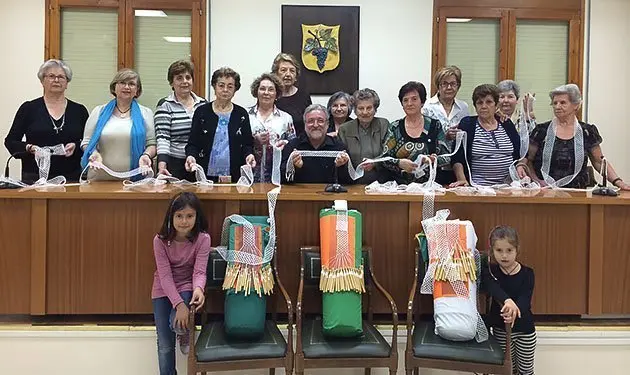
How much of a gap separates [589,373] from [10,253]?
270 cm

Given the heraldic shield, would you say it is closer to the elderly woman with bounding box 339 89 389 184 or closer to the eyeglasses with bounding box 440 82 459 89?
the eyeglasses with bounding box 440 82 459 89

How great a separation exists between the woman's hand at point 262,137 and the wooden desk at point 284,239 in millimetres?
635

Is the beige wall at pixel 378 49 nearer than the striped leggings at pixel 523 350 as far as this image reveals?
No

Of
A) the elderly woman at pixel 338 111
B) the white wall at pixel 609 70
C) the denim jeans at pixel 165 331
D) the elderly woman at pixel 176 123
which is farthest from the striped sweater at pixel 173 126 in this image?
the white wall at pixel 609 70

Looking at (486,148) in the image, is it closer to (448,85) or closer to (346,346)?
(448,85)

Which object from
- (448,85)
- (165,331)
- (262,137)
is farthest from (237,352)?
(448,85)

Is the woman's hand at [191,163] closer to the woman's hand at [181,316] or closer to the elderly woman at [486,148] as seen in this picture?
the woman's hand at [181,316]

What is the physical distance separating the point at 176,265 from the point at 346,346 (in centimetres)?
79

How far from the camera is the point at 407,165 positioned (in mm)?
3031

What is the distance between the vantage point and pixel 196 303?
7.36ft

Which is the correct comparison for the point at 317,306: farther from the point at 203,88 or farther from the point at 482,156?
the point at 203,88

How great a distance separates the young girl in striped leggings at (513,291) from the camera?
2365mm

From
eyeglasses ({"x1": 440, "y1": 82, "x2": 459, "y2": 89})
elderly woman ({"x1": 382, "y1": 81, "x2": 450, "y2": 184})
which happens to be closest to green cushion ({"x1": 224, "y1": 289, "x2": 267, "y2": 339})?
elderly woman ({"x1": 382, "y1": 81, "x2": 450, "y2": 184})

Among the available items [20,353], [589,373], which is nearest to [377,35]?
[589,373]
